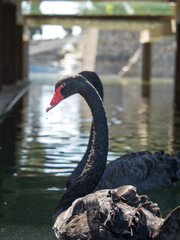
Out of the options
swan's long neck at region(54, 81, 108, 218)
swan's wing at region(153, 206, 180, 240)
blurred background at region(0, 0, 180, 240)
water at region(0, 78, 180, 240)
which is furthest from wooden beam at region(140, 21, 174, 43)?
swan's wing at region(153, 206, 180, 240)

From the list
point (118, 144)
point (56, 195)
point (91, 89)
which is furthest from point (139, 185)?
point (118, 144)

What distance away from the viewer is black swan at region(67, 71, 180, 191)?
5.07m

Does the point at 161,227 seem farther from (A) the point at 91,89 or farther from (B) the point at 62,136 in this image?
(B) the point at 62,136

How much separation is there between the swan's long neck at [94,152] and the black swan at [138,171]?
793 millimetres

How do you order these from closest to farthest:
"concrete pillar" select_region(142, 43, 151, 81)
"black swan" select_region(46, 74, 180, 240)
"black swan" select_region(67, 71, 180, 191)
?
1. "black swan" select_region(46, 74, 180, 240)
2. "black swan" select_region(67, 71, 180, 191)
3. "concrete pillar" select_region(142, 43, 151, 81)

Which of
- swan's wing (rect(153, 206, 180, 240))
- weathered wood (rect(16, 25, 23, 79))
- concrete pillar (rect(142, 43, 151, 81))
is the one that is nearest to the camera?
swan's wing (rect(153, 206, 180, 240))

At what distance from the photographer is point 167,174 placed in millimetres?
5516

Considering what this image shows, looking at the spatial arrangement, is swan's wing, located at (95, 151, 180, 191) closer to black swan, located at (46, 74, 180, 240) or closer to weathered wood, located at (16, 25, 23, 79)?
black swan, located at (46, 74, 180, 240)

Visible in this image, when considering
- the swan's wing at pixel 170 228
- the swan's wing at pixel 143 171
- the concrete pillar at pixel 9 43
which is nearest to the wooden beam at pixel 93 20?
the concrete pillar at pixel 9 43

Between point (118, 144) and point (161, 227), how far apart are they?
5.07 meters

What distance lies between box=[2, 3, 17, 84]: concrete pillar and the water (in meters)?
7.44

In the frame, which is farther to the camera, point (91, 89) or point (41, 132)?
point (41, 132)

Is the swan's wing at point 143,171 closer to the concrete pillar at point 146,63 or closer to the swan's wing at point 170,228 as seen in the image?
the swan's wing at point 170,228

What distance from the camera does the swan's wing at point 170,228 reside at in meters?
3.07
